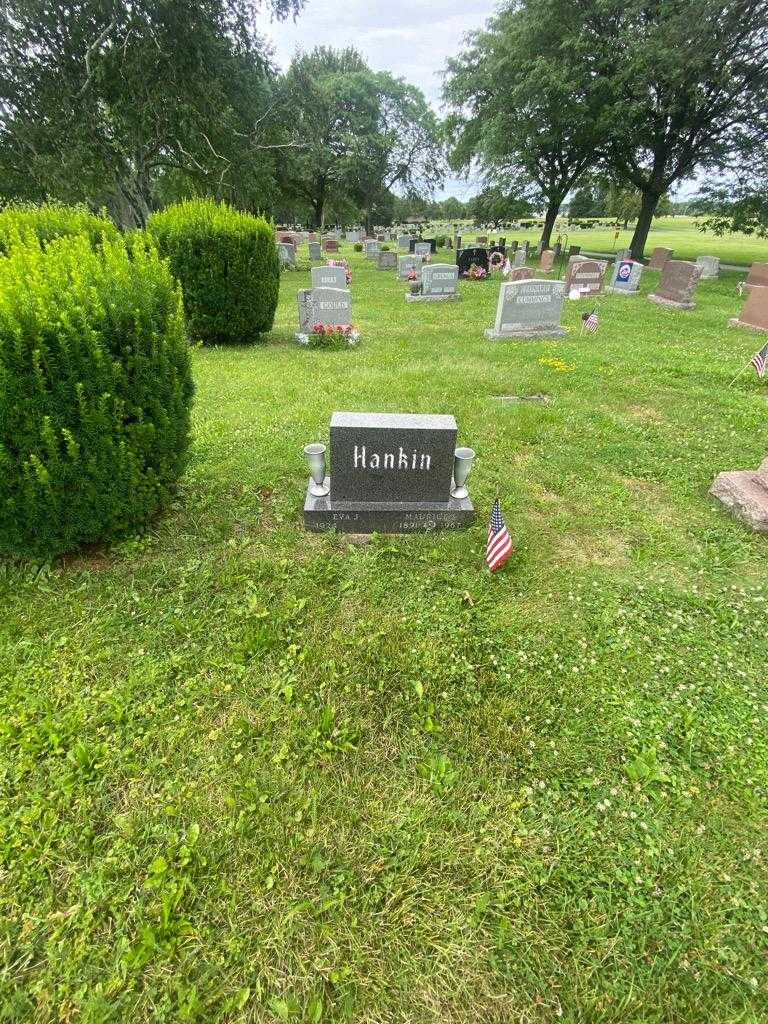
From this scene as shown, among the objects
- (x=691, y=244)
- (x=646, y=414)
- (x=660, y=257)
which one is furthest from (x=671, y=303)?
(x=691, y=244)

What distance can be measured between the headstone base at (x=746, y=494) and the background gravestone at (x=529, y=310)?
21.9 ft

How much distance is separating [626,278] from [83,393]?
57.9 ft

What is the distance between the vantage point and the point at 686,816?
2223mm

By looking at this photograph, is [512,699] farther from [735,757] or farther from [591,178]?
[591,178]

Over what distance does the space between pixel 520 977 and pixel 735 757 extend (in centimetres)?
155

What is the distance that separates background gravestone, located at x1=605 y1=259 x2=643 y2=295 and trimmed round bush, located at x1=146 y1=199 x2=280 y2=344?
40.0 ft

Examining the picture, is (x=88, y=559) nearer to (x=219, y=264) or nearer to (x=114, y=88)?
(x=219, y=264)

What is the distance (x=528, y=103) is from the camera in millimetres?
22016

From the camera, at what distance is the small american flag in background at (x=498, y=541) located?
3.43 m

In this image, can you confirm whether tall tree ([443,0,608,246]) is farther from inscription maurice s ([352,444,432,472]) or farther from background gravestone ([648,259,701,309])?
inscription maurice s ([352,444,432,472])

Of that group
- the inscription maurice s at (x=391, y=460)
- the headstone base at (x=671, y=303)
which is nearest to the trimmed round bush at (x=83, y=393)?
the inscription maurice s at (x=391, y=460)

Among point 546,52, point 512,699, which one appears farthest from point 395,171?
point 512,699

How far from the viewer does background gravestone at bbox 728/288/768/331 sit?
1090 centimetres

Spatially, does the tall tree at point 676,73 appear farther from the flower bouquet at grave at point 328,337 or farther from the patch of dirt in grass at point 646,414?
the patch of dirt in grass at point 646,414
